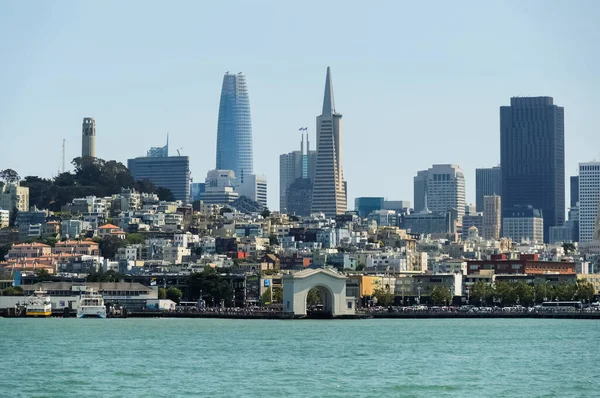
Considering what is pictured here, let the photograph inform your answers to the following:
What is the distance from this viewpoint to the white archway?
120m

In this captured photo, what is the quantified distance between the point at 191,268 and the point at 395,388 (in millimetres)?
106175

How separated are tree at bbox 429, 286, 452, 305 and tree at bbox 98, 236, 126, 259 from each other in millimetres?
58344

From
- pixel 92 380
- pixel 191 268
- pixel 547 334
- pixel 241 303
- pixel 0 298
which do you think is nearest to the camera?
pixel 92 380

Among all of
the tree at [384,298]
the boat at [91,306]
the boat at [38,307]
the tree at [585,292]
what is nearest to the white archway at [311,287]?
the boat at [91,306]

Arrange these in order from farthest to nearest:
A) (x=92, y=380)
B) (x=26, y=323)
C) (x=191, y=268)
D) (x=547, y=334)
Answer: (x=191, y=268), (x=26, y=323), (x=547, y=334), (x=92, y=380)

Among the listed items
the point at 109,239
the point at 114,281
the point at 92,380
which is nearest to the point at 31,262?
the point at 109,239

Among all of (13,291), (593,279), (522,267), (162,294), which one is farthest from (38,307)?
(593,279)

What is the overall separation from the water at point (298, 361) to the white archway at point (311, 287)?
1340 centimetres

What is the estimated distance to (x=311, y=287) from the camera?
393 feet

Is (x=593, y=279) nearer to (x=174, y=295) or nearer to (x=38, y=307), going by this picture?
(x=174, y=295)

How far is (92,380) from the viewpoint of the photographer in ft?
196

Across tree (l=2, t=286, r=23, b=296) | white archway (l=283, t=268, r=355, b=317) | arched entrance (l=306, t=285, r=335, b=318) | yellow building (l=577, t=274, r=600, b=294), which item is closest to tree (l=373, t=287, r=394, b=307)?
arched entrance (l=306, t=285, r=335, b=318)

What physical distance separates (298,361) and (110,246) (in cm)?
12258

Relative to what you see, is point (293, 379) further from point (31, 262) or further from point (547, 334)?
point (31, 262)
